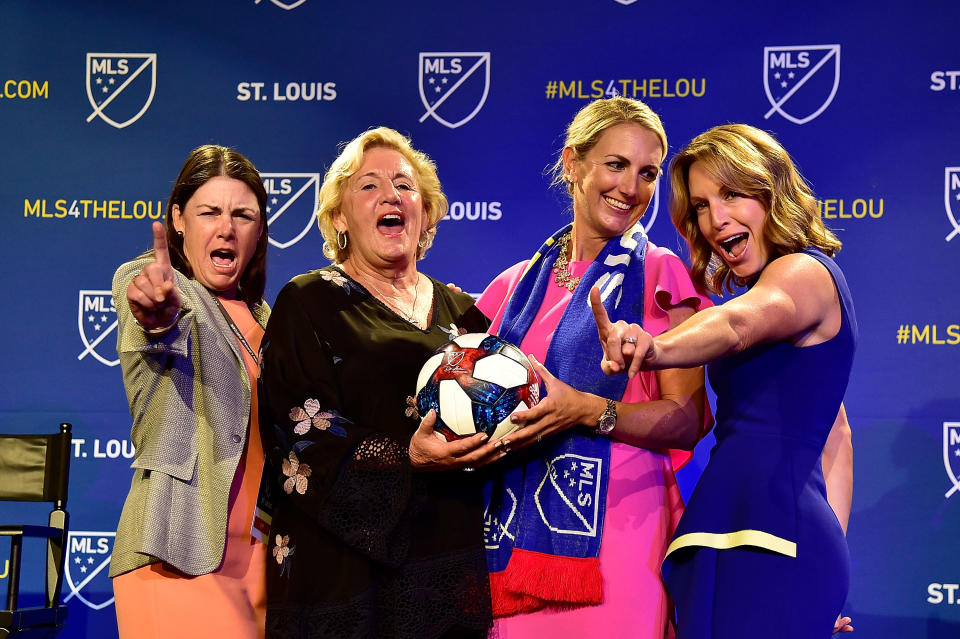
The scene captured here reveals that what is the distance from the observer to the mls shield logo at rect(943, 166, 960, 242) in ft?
11.7

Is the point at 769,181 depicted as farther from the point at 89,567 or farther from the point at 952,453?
the point at 89,567

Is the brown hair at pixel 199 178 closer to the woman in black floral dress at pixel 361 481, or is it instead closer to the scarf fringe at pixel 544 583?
the woman in black floral dress at pixel 361 481

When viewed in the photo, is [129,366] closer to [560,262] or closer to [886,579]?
[560,262]

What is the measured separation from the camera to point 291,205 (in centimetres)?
403

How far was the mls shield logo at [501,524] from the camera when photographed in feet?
7.43

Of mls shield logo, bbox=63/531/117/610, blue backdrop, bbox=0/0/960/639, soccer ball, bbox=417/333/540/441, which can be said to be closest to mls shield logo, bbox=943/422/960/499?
blue backdrop, bbox=0/0/960/639

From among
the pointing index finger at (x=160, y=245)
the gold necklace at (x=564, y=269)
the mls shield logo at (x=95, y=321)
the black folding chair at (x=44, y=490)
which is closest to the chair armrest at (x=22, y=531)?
the black folding chair at (x=44, y=490)

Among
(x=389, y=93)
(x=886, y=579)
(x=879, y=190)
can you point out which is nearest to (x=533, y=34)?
(x=389, y=93)

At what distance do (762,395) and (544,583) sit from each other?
0.69m

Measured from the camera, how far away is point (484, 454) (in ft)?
6.78

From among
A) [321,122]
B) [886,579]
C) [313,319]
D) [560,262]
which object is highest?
[321,122]

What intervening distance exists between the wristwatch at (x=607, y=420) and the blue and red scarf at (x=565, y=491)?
7 cm

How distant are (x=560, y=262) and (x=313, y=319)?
71 cm

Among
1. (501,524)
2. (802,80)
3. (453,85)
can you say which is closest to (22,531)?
(501,524)
